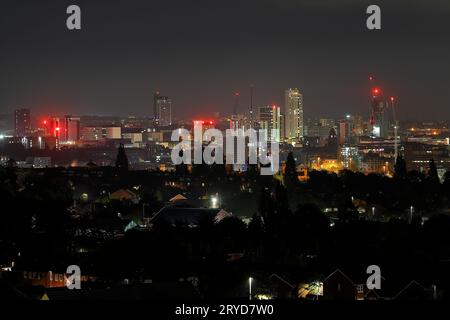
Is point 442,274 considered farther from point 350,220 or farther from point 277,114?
point 277,114

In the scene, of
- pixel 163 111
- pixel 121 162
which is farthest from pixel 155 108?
pixel 121 162

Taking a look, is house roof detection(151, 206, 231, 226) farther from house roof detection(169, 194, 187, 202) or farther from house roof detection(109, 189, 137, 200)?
house roof detection(109, 189, 137, 200)

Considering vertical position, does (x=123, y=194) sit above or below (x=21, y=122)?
below

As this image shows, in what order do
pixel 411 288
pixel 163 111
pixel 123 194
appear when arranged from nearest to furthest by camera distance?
pixel 411 288 < pixel 123 194 < pixel 163 111

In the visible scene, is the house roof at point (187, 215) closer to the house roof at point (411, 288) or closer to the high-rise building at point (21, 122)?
the house roof at point (411, 288)

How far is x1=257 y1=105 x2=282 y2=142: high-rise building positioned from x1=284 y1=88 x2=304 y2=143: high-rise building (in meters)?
3.29

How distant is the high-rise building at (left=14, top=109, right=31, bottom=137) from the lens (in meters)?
96.3

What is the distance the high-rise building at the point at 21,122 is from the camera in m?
96.3

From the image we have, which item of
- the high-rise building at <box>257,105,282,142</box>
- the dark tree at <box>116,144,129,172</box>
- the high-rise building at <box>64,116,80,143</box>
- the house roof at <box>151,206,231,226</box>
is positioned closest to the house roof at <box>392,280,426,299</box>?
the house roof at <box>151,206,231,226</box>

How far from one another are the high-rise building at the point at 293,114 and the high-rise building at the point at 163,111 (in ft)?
48.6

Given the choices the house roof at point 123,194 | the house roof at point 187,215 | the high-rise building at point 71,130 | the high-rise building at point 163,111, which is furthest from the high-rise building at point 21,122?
the house roof at point 187,215

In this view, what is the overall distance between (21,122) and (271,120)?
26275 millimetres

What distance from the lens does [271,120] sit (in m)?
96.8

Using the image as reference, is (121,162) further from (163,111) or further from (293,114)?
(163,111)
